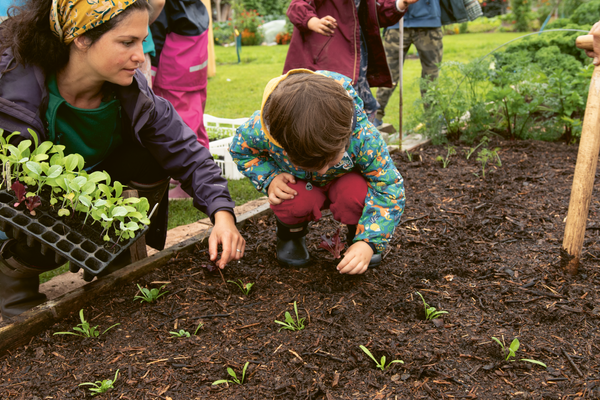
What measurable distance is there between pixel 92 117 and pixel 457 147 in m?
3.06

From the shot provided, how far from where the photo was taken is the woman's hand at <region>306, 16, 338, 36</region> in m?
3.05

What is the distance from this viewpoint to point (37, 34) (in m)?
1.73

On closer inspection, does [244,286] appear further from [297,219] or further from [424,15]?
[424,15]

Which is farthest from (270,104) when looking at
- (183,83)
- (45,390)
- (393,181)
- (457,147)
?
(457,147)

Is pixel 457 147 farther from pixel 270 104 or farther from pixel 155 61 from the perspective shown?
pixel 270 104

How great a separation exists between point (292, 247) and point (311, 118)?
2.99 feet

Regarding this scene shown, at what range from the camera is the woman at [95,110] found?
172 cm

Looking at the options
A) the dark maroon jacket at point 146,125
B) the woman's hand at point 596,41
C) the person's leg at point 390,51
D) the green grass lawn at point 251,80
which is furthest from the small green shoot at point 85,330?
the person's leg at point 390,51

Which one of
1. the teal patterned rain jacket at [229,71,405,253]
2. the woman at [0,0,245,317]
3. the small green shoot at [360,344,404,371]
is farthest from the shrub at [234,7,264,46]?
the small green shoot at [360,344,404,371]

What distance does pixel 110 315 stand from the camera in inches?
75.2

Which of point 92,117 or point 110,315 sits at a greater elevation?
point 92,117

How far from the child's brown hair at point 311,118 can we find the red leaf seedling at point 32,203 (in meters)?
0.87

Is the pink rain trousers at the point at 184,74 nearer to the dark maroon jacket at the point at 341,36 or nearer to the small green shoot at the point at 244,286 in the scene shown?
the dark maroon jacket at the point at 341,36

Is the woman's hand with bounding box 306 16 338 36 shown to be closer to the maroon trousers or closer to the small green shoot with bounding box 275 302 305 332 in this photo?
the maroon trousers
